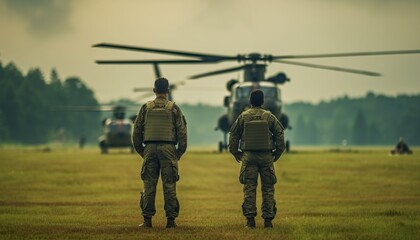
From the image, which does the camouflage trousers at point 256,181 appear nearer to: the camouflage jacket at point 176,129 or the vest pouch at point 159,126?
the camouflage jacket at point 176,129

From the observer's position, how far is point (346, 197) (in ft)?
80.3

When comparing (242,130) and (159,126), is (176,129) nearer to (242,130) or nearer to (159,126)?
(159,126)

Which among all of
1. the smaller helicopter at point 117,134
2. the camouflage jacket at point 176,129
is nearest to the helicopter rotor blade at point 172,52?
the camouflage jacket at point 176,129

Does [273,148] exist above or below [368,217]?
above

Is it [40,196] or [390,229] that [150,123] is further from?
[40,196]

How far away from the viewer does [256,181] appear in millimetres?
15055

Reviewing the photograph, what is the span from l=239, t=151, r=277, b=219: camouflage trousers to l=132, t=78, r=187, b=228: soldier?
45.3 inches

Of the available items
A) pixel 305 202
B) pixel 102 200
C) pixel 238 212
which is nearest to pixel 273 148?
pixel 238 212

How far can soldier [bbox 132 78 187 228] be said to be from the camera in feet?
49.2

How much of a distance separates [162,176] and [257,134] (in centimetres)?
179

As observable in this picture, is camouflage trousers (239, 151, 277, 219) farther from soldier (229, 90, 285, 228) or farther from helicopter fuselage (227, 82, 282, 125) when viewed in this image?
helicopter fuselage (227, 82, 282, 125)

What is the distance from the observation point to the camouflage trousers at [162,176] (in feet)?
49.1

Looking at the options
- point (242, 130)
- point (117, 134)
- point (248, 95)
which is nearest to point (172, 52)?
point (248, 95)

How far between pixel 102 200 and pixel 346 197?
22.3ft
